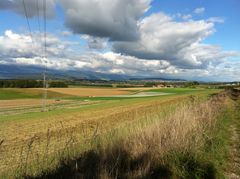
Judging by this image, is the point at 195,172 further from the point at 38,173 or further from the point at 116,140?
the point at 38,173

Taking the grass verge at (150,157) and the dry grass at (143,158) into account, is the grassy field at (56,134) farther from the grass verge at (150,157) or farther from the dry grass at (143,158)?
the dry grass at (143,158)

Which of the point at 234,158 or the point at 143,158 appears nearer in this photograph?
the point at 143,158

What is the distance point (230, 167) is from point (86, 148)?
11.5ft

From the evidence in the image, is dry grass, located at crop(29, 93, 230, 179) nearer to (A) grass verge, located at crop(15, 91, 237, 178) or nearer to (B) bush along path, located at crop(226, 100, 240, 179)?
(A) grass verge, located at crop(15, 91, 237, 178)

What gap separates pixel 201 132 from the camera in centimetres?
775

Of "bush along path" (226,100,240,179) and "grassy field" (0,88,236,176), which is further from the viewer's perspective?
"grassy field" (0,88,236,176)

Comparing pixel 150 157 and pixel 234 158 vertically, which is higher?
pixel 150 157

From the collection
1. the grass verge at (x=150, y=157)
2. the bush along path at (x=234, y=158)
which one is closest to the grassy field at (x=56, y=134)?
the grass verge at (x=150, y=157)

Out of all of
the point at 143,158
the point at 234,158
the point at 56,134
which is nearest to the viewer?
the point at 143,158

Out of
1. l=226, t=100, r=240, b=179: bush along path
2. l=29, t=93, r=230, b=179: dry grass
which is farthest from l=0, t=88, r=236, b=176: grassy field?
l=226, t=100, r=240, b=179: bush along path

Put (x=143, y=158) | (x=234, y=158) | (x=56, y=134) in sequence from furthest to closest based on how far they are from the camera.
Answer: (x=56, y=134)
(x=234, y=158)
(x=143, y=158)

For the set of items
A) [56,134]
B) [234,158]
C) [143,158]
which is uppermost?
[143,158]

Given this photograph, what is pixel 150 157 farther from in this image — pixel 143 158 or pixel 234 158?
pixel 234 158

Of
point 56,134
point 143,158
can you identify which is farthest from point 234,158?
point 56,134
